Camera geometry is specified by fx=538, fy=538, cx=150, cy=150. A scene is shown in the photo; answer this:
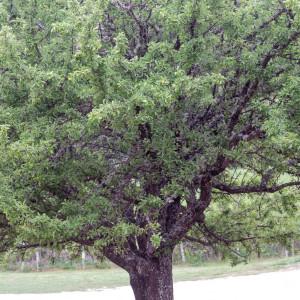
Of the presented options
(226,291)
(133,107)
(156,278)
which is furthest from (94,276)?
(133,107)

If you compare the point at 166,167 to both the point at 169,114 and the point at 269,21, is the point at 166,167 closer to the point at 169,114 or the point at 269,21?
the point at 169,114

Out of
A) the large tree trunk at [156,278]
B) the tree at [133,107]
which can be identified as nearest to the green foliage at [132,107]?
the tree at [133,107]

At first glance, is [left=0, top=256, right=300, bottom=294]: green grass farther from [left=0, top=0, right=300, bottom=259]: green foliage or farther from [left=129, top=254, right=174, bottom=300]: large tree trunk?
[left=0, top=0, right=300, bottom=259]: green foliage

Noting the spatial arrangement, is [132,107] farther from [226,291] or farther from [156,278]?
[226,291]

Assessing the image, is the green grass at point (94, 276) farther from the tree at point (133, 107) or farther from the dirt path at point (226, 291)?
the tree at point (133, 107)

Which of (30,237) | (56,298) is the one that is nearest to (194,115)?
(30,237)

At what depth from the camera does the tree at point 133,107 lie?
5.73m

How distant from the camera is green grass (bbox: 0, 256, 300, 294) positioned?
77.4 feet

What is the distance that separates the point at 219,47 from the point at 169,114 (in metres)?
1.35

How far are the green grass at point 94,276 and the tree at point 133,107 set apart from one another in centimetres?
1705

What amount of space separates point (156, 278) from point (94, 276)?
63.6 feet

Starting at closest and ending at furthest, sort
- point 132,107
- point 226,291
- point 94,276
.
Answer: point 132,107
point 226,291
point 94,276

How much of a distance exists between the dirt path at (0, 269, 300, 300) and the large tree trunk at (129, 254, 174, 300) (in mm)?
10996

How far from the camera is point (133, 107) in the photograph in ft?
18.5
